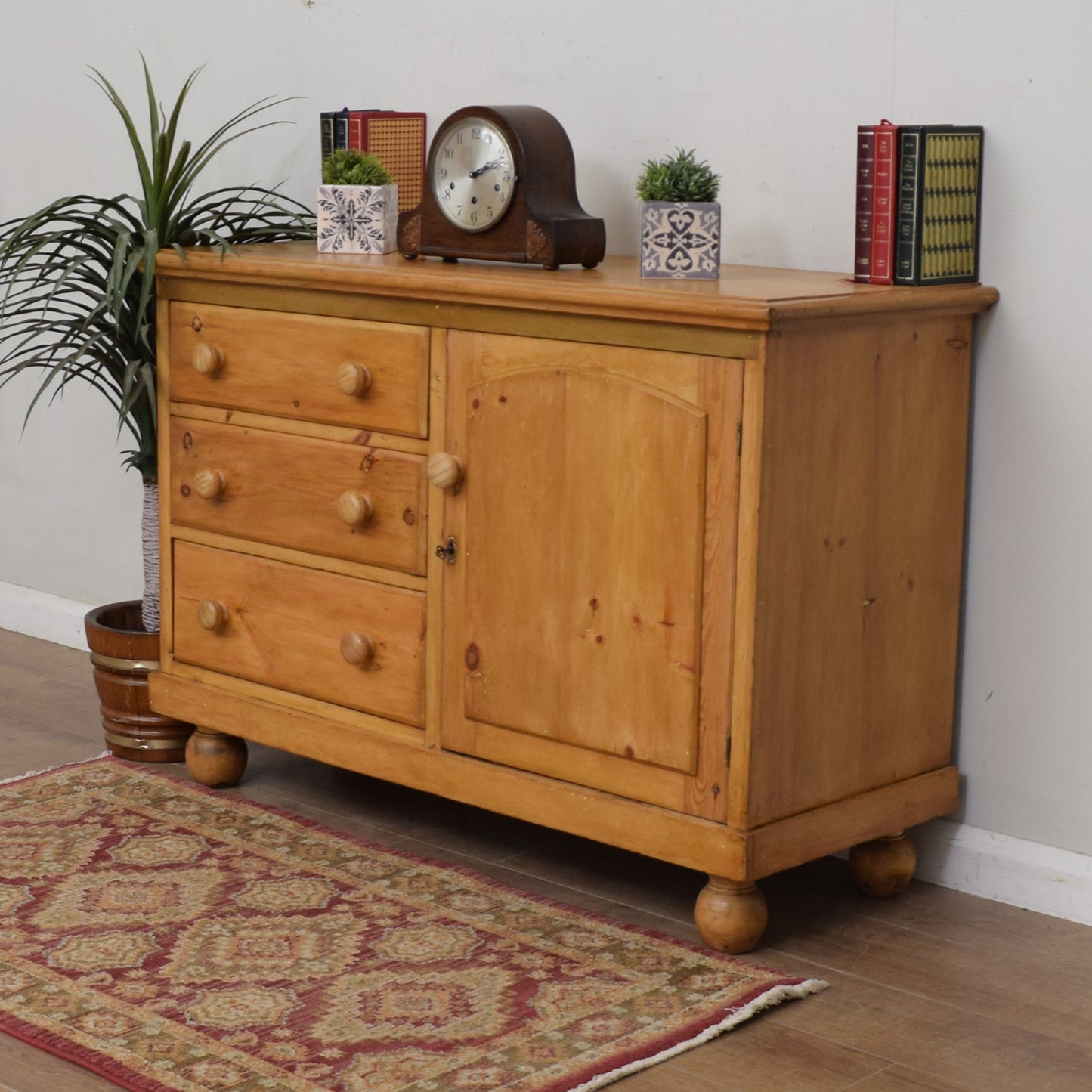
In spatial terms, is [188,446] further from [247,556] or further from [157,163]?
[157,163]

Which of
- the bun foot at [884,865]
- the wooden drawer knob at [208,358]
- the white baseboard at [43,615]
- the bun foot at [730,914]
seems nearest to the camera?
the bun foot at [730,914]

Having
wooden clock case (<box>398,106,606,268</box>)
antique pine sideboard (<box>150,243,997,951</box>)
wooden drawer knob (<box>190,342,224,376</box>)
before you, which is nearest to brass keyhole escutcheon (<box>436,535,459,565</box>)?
antique pine sideboard (<box>150,243,997,951</box>)

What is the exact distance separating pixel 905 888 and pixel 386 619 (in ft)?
2.77

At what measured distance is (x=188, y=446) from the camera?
2.71 m

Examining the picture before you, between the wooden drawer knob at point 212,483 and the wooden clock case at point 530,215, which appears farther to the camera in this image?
the wooden drawer knob at point 212,483

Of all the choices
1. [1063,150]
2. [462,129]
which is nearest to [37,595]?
[462,129]

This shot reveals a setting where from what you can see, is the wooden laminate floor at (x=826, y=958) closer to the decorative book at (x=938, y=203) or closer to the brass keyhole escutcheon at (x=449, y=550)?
the brass keyhole escutcheon at (x=449, y=550)

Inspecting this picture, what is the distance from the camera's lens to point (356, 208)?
8.65 feet

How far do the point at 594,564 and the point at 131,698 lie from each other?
3.58 ft

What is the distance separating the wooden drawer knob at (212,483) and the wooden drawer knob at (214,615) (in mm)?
170

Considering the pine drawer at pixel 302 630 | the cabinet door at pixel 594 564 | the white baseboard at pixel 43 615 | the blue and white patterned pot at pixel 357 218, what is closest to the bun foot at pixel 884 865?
the cabinet door at pixel 594 564

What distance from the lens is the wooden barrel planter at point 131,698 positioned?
2.91 metres

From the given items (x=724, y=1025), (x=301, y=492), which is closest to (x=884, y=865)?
(x=724, y=1025)

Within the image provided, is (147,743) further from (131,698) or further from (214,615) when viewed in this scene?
(214,615)
